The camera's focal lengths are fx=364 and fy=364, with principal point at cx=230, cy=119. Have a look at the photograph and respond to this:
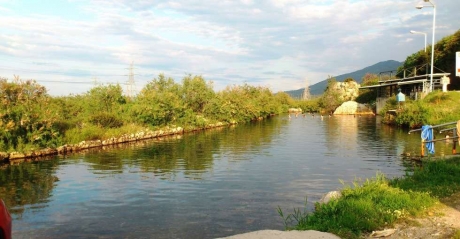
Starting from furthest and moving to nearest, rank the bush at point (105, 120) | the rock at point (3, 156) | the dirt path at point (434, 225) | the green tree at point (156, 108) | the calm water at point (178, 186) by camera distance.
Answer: the green tree at point (156, 108)
the bush at point (105, 120)
the rock at point (3, 156)
the calm water at point (178, 186)
the dirt path at point (434, 225)

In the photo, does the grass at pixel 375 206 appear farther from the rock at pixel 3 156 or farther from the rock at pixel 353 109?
the rock at pixel 353 109

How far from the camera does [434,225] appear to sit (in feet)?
25.0

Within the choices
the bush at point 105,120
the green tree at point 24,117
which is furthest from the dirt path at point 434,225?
the bush at point 105,120

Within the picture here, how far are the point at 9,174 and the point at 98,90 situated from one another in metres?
21.5

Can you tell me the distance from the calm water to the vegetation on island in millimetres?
3058

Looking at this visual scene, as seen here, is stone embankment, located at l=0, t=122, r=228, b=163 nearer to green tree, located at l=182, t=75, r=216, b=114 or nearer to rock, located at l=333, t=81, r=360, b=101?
green tree, located at l=182, t=75, r=216, b=114

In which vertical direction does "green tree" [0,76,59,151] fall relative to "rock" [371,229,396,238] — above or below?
above

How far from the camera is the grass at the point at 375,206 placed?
7812mm

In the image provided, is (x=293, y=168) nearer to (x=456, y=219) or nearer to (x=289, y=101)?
(x=456, y=219)

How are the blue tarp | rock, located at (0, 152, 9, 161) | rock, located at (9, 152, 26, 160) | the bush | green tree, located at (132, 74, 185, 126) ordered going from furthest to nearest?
1. green tree, located at (132, 74, 185, 126)
2. the bush
3. rock, located at (9, 152, 26, 160)
4. rock, located at (0, 152, 9, 161)
5. the blue tarp

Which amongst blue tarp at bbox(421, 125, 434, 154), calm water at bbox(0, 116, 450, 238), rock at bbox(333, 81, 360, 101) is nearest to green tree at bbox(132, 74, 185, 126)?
calm water at bbox(0, 116, 450, 238)

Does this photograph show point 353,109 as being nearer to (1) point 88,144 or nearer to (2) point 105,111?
(2) point 105,111

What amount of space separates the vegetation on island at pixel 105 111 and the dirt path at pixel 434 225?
22641mm

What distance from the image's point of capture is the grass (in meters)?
7.81
